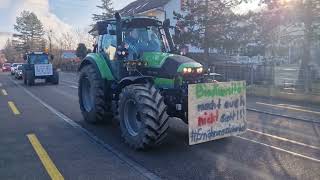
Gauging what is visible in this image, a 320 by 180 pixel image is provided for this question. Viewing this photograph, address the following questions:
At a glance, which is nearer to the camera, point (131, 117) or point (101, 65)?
point (131, 117)

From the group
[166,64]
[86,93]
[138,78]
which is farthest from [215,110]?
[86,93]

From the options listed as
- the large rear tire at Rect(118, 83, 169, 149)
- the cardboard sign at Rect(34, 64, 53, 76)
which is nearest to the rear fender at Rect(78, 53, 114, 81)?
the large rear tire at Rect(118, 83, 169, 149)

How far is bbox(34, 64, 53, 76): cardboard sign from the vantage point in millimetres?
29016

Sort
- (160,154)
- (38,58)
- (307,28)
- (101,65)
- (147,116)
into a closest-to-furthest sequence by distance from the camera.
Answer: (147,116)
(160,154)
(101,65)
(307,28)
(38,58)

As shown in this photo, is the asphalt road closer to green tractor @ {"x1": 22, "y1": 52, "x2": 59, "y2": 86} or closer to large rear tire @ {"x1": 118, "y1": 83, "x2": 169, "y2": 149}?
large rear tire @ {"x1": 118, "y1": 83, "x2": 169, "y2": 149}

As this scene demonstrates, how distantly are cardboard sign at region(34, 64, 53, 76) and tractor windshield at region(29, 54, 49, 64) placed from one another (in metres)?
1.41

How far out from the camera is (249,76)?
22297 mm

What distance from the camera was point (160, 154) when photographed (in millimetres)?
7656

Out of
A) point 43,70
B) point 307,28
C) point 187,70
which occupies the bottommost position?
point 43,70

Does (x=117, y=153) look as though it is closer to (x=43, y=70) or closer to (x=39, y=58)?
(x=43, y=70)

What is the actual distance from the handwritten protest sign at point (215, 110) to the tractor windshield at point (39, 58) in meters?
24.9

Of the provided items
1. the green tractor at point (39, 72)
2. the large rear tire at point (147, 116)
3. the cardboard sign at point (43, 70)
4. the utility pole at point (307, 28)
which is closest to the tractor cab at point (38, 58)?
the green tractor at point (39, 72)

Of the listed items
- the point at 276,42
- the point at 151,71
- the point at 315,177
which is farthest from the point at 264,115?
the point at 276,42

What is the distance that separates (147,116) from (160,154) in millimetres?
792
